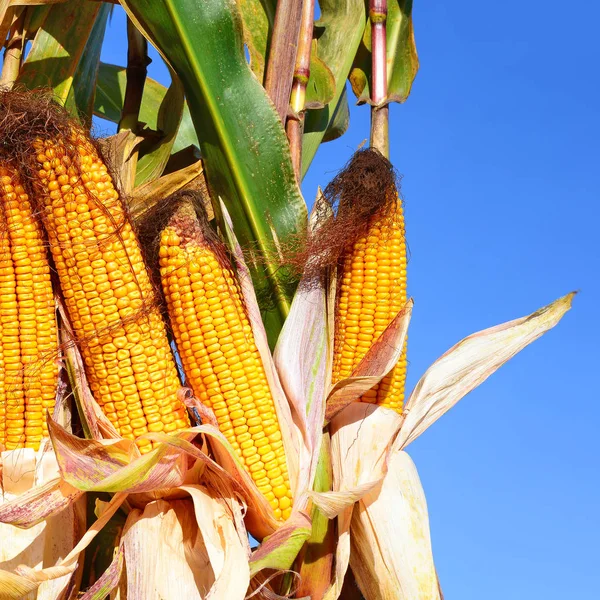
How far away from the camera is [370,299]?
8.14ft

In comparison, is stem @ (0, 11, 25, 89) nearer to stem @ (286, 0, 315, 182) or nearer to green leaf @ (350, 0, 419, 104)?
stem @ (286, 0, 315, 182)

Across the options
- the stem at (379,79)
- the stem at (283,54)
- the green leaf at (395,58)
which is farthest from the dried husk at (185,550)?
the green leaf at (395,58)

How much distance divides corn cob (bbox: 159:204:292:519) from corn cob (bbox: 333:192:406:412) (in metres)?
0.34

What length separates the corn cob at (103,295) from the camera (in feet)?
7.16

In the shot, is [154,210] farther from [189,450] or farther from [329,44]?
[329,44]

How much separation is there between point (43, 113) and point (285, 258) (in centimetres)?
81

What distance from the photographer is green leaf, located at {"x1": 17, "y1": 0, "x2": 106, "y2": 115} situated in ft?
9.59

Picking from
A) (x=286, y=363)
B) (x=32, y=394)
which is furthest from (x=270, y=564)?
(x=32, y=394)

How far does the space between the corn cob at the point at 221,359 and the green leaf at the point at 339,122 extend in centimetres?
194

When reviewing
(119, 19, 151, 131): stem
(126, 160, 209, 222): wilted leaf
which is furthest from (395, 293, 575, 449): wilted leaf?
(119, 19, 151, 131): stem

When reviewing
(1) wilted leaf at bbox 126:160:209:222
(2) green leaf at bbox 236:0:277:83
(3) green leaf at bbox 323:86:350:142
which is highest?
(3) green leaf at bbox 323:86:350:142

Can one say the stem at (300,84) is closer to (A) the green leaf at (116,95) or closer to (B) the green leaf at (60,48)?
(B) the green leaf at (60,48)

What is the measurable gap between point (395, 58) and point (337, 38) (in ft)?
Answer: 0.88

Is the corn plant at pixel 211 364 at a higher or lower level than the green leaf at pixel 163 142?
lower
